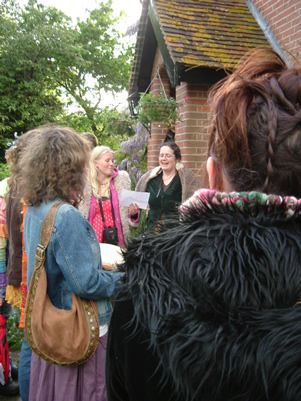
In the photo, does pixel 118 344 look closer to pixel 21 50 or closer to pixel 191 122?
pixel 191 122

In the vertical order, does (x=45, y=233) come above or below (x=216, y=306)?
above

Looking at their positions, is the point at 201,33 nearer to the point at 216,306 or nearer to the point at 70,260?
the point at 70,260

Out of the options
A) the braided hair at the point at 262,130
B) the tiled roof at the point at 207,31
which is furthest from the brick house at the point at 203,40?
the braided hair at the point at 262,130

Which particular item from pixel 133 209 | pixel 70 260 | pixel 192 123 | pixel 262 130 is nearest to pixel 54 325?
pixel 70 260

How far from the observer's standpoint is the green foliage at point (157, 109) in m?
4.92

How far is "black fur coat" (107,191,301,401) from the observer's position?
823 mm

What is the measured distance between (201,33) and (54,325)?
4.49 metres

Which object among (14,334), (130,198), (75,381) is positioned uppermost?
(130,198)

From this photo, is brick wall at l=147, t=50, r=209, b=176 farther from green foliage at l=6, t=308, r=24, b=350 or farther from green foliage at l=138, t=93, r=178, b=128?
green foliage at l=6, t=308, r=24, b=350

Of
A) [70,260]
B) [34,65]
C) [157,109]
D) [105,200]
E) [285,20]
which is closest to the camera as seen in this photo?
[70,260]

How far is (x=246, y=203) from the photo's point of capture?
3.18 feet

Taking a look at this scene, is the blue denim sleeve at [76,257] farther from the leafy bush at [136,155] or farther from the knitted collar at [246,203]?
the leafy bush at [136,155]

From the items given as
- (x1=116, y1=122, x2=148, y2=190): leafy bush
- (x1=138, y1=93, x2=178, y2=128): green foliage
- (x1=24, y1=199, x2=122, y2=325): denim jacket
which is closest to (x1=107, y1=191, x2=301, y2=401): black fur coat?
(x1=24, y1=199, x2=122, y2=325): denim jacket

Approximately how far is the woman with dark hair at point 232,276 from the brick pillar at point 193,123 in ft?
13.4
